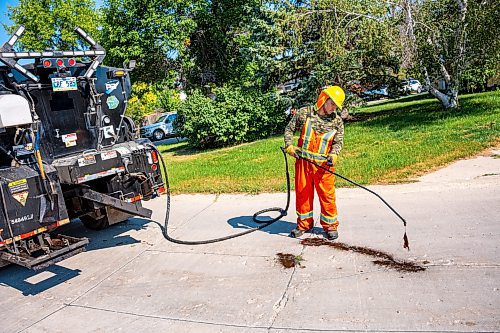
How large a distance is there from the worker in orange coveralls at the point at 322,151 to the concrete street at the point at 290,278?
399 mm

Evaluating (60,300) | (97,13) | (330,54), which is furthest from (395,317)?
(97,13)

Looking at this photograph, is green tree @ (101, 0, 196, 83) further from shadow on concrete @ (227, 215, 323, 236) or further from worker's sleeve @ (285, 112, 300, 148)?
worker's sleeve @ (285, 112, 300, 148)

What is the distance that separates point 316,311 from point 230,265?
1.48 metres

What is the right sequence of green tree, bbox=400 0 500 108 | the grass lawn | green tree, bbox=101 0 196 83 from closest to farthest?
the grass lawn, green tree, bbox=400 0 500 108, green tree, bbox=101 0 196 83

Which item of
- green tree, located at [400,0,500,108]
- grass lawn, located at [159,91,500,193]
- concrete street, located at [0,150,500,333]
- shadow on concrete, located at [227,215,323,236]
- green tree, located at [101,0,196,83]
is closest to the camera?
concrete street, located at [0,150,500,333]

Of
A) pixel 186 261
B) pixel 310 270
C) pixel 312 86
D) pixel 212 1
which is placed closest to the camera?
pixel 310 270

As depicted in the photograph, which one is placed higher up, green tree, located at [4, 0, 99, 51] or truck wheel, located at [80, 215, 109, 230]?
green tree, located at [4, 0, 99, 51]

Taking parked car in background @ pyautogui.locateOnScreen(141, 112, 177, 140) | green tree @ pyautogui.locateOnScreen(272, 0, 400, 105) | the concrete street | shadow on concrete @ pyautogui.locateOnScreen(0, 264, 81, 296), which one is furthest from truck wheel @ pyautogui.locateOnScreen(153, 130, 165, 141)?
shadow on concrete @ pyautogui.locateOnScreen(0, 264, 81, 296)

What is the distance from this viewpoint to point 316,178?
17.1 ft

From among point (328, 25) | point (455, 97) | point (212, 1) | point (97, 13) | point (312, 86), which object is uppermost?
point (97, 13)

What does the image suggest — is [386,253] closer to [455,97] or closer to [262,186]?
[262,186]

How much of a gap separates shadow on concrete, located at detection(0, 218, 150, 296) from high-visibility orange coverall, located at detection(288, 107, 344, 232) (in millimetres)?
2600

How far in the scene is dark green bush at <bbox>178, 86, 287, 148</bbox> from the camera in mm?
14711

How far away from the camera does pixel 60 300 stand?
468 centimetres
